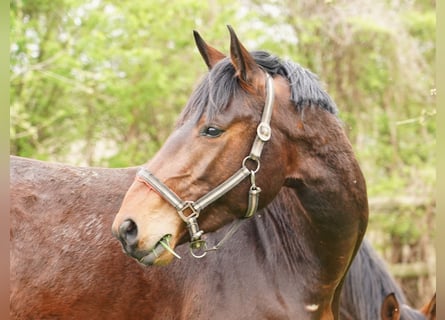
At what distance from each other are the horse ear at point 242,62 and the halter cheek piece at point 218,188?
121mm

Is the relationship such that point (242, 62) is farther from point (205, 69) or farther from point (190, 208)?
point (205, 69)

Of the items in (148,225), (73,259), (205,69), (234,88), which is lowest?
(205,69)

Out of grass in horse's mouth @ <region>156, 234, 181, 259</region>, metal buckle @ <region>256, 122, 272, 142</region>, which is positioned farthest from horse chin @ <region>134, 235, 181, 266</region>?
metal buckle @ <region>256, 122, 272, 142</region>

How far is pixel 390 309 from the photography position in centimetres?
392

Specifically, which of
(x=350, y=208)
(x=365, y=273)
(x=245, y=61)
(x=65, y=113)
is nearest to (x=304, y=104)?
(x=245, y=61)

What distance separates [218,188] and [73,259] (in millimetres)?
984

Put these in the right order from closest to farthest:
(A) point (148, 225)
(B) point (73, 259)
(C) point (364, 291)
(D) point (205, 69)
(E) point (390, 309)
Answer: (A) point (148, 225) → (B) point (73, 259) → (E) point (390, 309) → (C) point (364, 291) → (D) point (205, 69)

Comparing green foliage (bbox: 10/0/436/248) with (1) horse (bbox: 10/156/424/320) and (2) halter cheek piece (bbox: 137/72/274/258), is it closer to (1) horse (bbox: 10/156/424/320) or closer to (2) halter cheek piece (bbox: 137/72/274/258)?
(1) horse (bbox: 10/156/424/320)

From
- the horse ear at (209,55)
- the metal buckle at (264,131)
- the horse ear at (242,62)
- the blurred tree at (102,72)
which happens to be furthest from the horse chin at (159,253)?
the blurred tree at (102,72)

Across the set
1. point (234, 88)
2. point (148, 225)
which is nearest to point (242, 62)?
point (234, 88)

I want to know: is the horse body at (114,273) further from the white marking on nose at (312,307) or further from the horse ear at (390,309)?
the horse ear at (390,309)

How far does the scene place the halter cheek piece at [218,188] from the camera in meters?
2.59

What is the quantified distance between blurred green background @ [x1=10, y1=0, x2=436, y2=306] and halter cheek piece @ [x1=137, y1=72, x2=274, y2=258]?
6.35m

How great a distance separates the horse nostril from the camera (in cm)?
251
